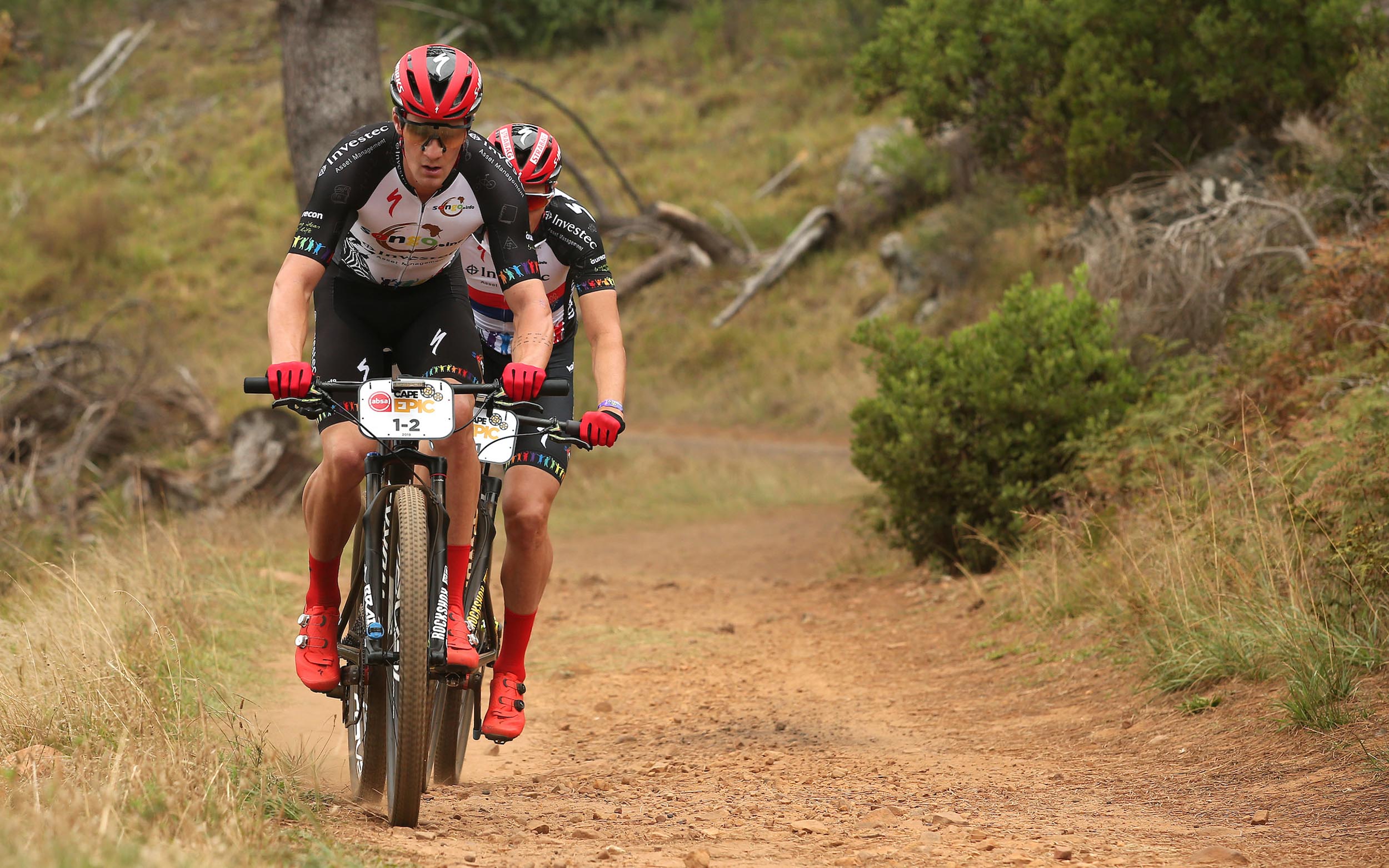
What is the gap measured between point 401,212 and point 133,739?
1.96m

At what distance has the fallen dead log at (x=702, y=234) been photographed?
83.3ft

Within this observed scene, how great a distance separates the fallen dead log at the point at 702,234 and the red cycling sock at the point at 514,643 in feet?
66.4

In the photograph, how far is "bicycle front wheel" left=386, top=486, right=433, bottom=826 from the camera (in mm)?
4066

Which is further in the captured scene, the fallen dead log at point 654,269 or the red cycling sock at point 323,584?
the fallen dead log at point 654,269

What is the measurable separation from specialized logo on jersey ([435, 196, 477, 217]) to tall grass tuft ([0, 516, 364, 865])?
73.6 inches

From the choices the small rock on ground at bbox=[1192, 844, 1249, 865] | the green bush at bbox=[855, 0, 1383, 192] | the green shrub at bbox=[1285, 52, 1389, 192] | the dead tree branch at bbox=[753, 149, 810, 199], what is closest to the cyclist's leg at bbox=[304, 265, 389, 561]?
the small rock on ground at bbox=[1192, 844, 1249, 865]

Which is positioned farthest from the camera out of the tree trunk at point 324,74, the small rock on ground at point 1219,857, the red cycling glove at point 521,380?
the tree trunk at point 324,74

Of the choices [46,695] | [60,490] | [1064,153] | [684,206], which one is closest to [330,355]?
[46,695]

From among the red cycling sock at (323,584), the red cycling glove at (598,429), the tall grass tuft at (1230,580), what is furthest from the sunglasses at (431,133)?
the tall grass tuft at (1230,580)

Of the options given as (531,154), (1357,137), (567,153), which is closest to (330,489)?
(531,154)

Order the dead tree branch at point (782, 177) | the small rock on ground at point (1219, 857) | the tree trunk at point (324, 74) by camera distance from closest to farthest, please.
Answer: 1. the small rock on ground at point (1219, 857)
2. the tree trunk at point (324, 74)
3. the dead tree branch at point (782, 177)

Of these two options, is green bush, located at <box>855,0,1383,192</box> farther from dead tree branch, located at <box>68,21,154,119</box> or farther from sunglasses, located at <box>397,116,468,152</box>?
dead tree branch, located at <box>68,21,154,119</box>

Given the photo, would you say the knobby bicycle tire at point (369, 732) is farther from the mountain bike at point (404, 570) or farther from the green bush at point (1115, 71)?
the green bush at point (1115, 71)

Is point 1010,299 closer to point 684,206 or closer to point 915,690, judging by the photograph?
point 915,690
